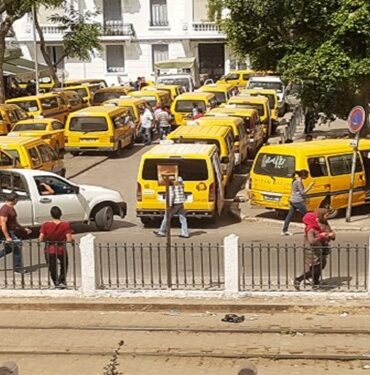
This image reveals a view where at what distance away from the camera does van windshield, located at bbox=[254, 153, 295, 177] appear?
65.3ft

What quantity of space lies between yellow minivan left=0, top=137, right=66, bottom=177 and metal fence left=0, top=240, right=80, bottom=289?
7.43 meters

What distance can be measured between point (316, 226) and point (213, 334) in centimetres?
248

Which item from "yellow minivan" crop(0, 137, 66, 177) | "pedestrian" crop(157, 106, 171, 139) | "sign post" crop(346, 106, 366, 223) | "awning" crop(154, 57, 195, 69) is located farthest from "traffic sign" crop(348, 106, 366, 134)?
"awning" crop(154, 57, 195, 69)

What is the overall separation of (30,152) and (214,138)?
179 inches

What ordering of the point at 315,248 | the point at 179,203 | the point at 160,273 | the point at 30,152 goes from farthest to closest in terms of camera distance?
the point at 30,152 → the point at 179,203 → the point at 160,273 → the point at 315,248

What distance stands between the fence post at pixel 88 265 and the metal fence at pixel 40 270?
0.16 m

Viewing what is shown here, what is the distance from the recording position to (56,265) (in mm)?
14125

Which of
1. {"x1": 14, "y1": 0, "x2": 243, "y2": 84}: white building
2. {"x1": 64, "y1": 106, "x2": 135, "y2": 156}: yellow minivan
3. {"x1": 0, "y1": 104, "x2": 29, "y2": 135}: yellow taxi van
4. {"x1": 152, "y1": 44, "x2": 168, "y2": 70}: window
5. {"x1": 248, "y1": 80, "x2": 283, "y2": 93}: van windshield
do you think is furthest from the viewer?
{"x1": 152, "y1": 44, "x2": 168, "y2": 70}: window

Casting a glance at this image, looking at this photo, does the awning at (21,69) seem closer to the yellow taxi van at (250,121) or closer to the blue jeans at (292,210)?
the yellow taxi van at (250,121)

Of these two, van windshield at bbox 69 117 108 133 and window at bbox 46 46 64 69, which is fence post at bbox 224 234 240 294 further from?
window at bbox 46 46 64 69

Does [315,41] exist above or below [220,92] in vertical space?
above

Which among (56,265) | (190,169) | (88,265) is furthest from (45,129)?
(88,265)

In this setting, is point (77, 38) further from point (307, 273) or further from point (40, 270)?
point (307, 273)

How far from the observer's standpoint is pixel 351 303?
13367mm
